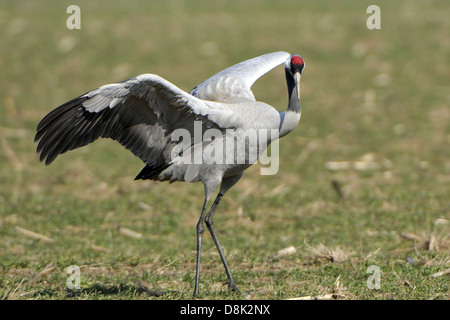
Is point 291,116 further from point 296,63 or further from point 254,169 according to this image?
point 254,169

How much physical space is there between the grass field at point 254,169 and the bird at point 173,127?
101 centimetres

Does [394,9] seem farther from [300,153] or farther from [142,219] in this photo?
[142,219]

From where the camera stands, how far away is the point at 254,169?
10359 mm

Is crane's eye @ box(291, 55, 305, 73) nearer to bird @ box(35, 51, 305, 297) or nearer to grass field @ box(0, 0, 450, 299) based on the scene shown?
bird @ box(35, 51, 305, 297)

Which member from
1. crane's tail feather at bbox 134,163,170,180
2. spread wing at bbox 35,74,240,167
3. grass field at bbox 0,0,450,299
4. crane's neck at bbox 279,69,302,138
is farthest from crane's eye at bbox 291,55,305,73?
grass field at bbox 0,0,450,299

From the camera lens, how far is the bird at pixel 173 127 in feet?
18.0

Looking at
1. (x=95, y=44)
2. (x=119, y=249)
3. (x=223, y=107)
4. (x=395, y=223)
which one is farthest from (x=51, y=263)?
(x=95, y=44)

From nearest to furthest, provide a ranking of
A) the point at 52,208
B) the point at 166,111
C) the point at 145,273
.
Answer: the point at 166,111 < the point at 145,273 < the point at 52,208

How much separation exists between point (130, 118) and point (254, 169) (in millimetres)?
4794

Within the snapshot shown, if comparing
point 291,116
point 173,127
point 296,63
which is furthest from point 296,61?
point 173,127

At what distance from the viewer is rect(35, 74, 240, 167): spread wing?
5441 millimetres

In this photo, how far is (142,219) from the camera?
8398mm

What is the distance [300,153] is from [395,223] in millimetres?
3128

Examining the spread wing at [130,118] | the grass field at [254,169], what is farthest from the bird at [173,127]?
the grass field at [254,169]
